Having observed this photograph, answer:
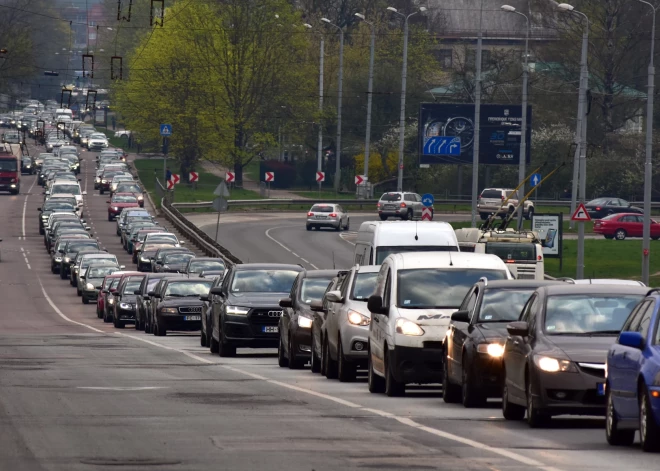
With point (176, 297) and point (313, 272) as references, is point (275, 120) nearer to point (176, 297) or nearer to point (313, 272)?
point (176, 297)

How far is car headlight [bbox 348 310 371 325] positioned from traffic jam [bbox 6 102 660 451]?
24 millimetres

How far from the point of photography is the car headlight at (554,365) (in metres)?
14.7

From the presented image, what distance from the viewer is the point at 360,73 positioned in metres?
120

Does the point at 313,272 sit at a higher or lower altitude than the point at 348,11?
lower

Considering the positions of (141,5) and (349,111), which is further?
(141,5)

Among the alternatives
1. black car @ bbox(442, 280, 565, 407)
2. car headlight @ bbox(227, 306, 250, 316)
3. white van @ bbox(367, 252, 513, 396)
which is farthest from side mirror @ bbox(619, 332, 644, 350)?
car headlight @ bbox(227, 306, 250, 316)

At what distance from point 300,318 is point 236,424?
10.1 metres

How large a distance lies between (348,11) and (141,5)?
4199 cm

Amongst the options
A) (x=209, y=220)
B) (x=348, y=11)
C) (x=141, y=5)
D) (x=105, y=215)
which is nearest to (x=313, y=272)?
(x=209, y=220)

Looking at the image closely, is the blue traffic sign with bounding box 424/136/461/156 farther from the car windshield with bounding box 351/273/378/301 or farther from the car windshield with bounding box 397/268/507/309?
the car windshield with bounding box 397/268/507/309

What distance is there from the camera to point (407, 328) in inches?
749

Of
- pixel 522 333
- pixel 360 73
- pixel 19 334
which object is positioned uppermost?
pixel 360 73

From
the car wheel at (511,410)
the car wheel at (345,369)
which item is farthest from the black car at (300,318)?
the car wheel at (511,410)

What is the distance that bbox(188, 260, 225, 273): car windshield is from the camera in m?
48.7
